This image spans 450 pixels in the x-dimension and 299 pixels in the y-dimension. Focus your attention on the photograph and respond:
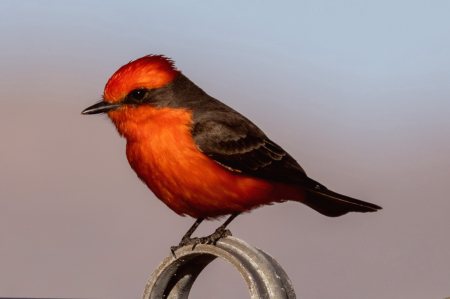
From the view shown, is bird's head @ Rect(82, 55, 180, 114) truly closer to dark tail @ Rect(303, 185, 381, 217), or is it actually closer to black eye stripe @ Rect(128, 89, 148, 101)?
black eye stripe @ Rect(128, 89, 148, 101)

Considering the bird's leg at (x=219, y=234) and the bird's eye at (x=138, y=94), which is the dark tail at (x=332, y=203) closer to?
the bird's leg at (x=219, y=234)

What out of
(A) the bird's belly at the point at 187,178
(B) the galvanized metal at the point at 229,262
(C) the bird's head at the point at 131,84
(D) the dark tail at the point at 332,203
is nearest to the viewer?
(B) the galvanized metal at the point at 229,262

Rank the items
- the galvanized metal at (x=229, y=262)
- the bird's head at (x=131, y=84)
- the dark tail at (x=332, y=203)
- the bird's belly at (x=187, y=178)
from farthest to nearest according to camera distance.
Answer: the dark tail at (x=332, y=203) < the bird's head at (x=131, y=84) < the bird's belly at (x=187, y=178) < the galvanized metal at (x=229, y=262)

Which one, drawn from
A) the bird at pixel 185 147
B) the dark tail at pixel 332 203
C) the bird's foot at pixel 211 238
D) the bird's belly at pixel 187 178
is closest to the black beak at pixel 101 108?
the bird at pixel 185 147

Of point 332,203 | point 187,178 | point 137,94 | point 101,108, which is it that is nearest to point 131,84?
point 137,94

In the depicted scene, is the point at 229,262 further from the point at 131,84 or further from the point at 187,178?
the point at 131,84

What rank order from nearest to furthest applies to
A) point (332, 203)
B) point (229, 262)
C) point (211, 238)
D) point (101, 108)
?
point (229, 262) → point (211, 238) → point (101, 108) → point (332, 203)

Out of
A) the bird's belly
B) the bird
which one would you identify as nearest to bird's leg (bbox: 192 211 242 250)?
the bird
